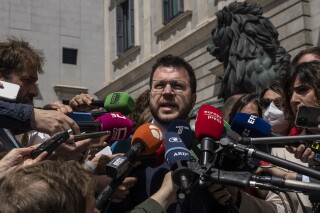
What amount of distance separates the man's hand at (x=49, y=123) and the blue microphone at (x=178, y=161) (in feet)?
1.60

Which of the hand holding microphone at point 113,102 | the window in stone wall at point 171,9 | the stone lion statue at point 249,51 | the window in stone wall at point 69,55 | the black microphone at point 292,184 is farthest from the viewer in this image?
the window in stone wall at point 69,55

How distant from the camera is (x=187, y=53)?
1488cm

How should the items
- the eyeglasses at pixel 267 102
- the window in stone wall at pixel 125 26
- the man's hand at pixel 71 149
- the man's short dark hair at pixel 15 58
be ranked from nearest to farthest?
the man's hand at pixel 71 149
the man's short dark hair at pixel 15 58
the eyeglasses at pixel 267 102
the window in stone wall at pixel 125 26

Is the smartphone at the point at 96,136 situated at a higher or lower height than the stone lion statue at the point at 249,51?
lower

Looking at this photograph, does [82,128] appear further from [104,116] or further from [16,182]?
[16,182]

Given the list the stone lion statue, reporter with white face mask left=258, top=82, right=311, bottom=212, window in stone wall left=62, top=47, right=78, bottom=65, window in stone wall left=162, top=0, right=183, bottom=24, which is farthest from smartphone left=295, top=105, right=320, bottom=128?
window in stone wall left=62, top=47, right=78, bottom=65

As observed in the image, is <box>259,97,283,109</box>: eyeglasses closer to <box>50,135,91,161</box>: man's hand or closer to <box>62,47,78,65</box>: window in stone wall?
<box>50,135,91,161</box>: man's hand

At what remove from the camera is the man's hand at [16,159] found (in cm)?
235

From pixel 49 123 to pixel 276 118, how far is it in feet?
5.46

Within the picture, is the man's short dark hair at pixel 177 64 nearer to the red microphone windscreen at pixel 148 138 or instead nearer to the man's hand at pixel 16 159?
the red microphone windscreen at pixel 148 138

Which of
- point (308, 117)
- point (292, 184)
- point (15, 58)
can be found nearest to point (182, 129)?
point (308, 117)

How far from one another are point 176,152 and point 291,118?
46.6 inches

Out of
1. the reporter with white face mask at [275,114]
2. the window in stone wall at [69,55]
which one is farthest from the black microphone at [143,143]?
the window in stone wall at [69,55]

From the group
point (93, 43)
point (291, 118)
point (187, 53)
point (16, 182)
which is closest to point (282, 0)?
point (187, 53)
